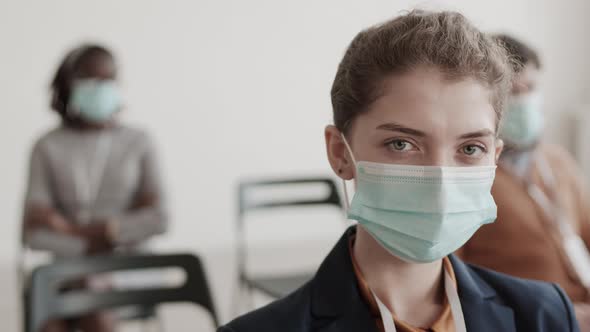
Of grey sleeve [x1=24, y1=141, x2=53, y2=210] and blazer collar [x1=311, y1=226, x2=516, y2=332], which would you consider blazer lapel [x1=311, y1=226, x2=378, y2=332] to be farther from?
grey sleeve [x1=24, y1=141, x2=53, y2=210]

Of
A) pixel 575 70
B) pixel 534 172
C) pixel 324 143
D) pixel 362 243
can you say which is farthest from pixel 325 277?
pixel 575 70

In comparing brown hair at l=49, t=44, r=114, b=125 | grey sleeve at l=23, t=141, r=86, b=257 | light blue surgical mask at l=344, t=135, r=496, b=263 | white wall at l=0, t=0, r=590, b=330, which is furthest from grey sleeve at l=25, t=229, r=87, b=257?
light blue surgical mask at l=344, t=135, r=496, b=263

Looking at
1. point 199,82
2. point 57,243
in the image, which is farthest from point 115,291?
point 199,82

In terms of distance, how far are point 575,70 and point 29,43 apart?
3.22 m

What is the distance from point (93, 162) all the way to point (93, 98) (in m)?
0.24

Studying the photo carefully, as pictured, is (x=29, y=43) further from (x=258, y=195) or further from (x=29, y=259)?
(x=258, y=195)

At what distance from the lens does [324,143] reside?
1161 millimetres

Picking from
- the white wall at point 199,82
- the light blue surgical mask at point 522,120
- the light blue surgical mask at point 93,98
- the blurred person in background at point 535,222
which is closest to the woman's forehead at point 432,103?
the blurred person in background at point 535,222

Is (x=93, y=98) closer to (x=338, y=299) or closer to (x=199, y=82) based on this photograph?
(x=199, y=82)

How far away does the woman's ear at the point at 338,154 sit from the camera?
1.11 metres

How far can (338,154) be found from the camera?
3.71ft

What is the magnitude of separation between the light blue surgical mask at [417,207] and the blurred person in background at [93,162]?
1.55 m

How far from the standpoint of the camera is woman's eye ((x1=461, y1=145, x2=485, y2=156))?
1026 mm

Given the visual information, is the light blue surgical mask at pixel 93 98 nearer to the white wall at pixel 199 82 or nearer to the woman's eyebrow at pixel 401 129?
the white wall at pixel 199 82
